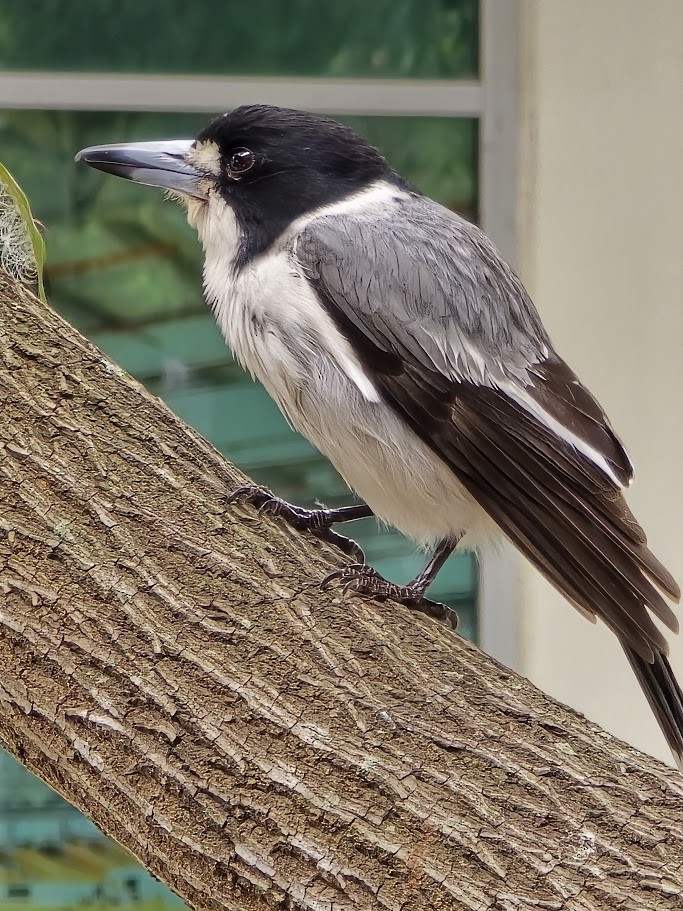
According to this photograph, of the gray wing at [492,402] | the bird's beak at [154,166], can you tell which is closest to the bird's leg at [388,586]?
the gray wing at [492,402]

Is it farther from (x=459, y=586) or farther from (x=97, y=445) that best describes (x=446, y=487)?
(x=459, y=586)

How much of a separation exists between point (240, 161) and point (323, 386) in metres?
0.31

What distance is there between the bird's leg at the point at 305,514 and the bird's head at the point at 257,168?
0.30 m

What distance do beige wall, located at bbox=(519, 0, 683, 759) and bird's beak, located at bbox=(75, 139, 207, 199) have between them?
111 cm

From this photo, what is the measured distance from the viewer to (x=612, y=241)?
87.4 inches

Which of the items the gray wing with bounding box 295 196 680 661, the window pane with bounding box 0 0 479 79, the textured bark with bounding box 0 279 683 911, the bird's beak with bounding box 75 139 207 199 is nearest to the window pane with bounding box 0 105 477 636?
the window pane with bounding box 0 0 479 79

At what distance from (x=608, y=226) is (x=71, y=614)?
165 centimetres

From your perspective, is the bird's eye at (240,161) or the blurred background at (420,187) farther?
the blurred background at (420,187)

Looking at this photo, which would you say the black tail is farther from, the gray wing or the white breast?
the white breast

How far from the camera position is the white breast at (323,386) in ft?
3.73

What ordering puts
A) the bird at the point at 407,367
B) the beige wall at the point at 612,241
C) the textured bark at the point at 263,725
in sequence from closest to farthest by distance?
the textured bark at the point at 263,725
the bird at the point at 407,367
the beige wall at the point at 612,241

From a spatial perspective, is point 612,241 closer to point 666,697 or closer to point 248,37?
point 248,37

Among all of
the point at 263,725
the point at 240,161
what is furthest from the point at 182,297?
the point at 263,725

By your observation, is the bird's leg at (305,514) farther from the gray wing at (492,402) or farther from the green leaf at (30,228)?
the green leaf at (30,228)
